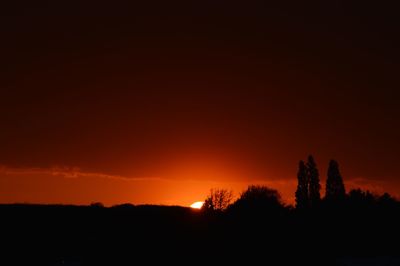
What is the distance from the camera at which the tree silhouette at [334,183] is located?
455ft

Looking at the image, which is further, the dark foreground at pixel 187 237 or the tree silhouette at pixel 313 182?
the tree silhouette at pixel 313 182

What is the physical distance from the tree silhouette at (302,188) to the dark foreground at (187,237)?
2803 centimetres

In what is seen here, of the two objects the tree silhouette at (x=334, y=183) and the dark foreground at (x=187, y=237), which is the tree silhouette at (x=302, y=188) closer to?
the tree silhouette at (x=334, y=183)

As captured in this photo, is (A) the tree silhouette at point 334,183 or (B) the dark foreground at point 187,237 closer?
(B) the dark foreground at point 187,237

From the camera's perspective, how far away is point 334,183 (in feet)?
462

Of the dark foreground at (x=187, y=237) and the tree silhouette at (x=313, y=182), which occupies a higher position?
the tree silhouette at (x=313, y=182)

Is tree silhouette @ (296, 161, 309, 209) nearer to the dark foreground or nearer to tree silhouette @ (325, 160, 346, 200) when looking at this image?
tree silhouette @ (325, 160, 346, 200)

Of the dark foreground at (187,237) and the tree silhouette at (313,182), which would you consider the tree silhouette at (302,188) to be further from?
the dark foreground at (187,237)

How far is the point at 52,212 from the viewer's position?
9831 centimetres

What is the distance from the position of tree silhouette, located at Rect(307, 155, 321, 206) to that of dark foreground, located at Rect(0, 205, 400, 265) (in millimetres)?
28593

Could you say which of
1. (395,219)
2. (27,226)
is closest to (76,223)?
(27,226)

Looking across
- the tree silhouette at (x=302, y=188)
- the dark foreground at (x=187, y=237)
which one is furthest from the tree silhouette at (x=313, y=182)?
the dark foreground at (x=187, y=237)

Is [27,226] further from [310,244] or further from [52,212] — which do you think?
[310,244]

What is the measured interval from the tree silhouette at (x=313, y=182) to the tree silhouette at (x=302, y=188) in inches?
40.5
